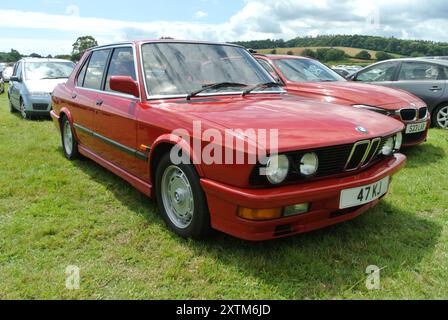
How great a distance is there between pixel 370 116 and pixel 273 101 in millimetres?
822

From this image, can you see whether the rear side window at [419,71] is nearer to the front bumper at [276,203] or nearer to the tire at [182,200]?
the front bumper at [276,203]

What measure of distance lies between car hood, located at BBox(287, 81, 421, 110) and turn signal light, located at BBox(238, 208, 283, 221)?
135 inches

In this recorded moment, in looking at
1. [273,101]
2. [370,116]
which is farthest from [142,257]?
[370,116]

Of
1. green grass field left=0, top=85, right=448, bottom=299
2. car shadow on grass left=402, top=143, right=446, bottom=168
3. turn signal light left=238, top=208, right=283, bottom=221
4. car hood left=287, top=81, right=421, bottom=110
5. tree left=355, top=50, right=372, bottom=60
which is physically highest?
tree left=355, top=50, right=372, bottom=60

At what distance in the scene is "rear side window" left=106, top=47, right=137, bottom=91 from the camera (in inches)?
145

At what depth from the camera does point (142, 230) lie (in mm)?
3309

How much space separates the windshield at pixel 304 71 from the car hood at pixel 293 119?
3173mm

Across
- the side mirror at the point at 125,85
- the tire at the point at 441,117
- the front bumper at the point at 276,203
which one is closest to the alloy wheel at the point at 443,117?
the tire at the point at 441,117

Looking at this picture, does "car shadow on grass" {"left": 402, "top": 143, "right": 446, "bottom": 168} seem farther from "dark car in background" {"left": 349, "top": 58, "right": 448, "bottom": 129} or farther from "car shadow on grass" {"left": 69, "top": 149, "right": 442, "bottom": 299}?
"car shadow on grass" {"left": 69, "top": 149, "right": 442, "bottom": 299}

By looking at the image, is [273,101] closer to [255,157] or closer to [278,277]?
[255,157]

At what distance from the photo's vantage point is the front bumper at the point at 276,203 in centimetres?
241

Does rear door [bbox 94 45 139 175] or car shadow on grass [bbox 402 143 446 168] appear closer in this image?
rear door [bbox 94 45 139 175]

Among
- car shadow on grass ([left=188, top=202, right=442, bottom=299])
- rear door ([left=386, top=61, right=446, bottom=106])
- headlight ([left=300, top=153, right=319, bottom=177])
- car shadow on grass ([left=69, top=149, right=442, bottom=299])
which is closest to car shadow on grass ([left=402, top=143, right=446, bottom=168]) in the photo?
rear door ([left=386, top=61, right=446, bottom=106])

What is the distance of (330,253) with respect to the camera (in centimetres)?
288
